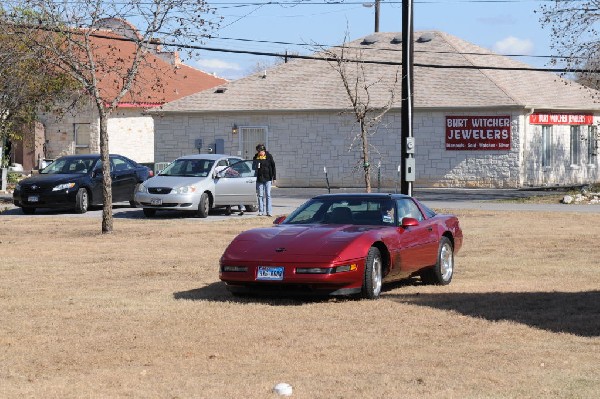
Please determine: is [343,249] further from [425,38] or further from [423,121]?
[425,38]

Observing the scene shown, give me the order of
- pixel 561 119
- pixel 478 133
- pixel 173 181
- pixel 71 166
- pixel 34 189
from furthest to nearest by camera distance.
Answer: pixel 561 119 → pixel 478 133 → pixel 71 166 → pixel 34 189 → pixel 173 181

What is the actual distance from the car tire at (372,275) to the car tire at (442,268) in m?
1.54

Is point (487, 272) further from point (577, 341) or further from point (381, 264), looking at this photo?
point (577, 341)

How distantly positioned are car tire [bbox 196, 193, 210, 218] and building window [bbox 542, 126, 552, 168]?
67.2 feet

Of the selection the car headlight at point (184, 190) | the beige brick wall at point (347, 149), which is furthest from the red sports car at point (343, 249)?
the beige brick wall at point (347, 149)

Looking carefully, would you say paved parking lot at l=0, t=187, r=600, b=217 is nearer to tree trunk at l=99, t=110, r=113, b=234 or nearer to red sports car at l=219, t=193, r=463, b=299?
tree trunk at l=99, t=110, r=113, b=234

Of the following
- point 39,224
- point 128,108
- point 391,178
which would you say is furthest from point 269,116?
point 39,224

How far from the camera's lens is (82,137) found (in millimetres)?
56094

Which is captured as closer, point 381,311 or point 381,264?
point 381,311

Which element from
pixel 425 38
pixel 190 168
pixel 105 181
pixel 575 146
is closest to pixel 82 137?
pixel 425 38

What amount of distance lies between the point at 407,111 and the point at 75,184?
32.1 ft

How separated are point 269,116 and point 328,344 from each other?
37.0 metres

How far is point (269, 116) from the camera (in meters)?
47.2

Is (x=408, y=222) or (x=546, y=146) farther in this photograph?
(x=546, y=146)
